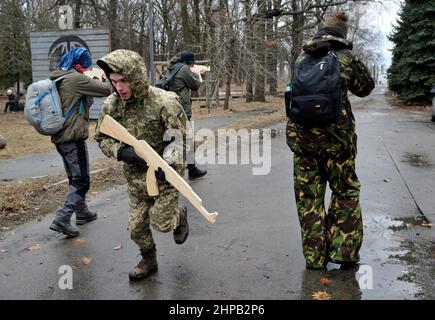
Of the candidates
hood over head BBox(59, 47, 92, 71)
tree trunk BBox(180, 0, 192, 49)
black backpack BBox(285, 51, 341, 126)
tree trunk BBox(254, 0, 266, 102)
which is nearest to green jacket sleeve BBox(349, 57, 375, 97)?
black backpack BBox(285, 51, 341, 126)

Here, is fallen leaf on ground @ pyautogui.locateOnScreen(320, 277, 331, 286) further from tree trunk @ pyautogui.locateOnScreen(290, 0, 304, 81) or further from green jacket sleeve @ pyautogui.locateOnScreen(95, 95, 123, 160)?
tree trunk @ pyautogui.locateOnScreen(290, 0, 304, 81)

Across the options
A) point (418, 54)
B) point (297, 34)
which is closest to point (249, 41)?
point (418, 54)

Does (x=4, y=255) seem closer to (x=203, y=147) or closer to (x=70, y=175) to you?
(x=70, y=175)

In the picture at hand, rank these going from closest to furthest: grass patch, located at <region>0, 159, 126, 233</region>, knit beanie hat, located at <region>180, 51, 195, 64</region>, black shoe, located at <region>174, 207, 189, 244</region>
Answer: black shoe, located at <region>174, 207, 189, 244</region>
grass patch, located at <region>0, 159, 126, 233</region>
knit beanie hat, located at <region>180, 51, 195, 64</region>

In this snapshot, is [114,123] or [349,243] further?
[349,243]

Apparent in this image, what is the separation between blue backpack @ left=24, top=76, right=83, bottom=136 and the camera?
490 cm

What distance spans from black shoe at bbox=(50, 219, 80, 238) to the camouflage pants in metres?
1.49

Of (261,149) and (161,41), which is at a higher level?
(161,41)

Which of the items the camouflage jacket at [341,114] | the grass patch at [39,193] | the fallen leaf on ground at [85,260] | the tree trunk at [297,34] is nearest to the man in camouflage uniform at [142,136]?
the fallen leaf on ground at [85,260]

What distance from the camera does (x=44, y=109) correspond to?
194 inches

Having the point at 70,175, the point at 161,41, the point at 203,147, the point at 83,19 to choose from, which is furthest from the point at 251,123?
the point at 161,41

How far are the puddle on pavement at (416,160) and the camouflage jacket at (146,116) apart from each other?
604cm

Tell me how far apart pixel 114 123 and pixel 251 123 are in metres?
12.7
